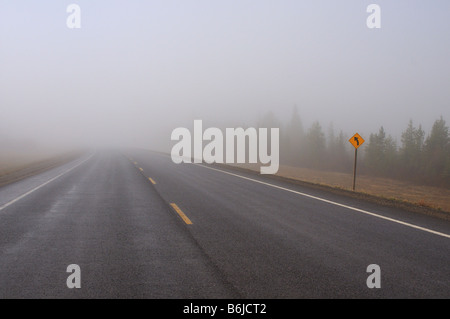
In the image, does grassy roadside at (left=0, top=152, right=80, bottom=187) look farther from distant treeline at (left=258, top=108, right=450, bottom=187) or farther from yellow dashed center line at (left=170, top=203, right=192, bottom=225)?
distant treeline at (left=258, top=108, right=450, bottom=187)

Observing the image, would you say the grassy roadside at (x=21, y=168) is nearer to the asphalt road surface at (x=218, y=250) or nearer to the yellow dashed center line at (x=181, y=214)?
the asphalt road surface at (x=218, y=250)

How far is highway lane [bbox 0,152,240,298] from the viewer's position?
11.6 ft

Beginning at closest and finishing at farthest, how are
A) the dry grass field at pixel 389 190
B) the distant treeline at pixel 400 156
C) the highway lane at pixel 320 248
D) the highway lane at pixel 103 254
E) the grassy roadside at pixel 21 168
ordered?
the highway lane at pixel 103 254 < the highway lane at pixel 320 248 < the dry grass field at pixel 389 190 < the grassy roadside at pixel 21 168 < the distant treeline at pixel 400 156

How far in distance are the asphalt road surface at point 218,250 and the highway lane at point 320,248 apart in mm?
20

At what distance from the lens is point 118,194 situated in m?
10.7

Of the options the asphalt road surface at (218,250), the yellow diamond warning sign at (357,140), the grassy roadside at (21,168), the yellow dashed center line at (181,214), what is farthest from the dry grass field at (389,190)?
the grassy roadside at (21,168)

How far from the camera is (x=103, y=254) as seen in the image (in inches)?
185

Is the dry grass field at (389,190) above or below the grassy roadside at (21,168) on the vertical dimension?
below

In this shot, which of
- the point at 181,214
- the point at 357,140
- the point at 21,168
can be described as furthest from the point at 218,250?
the point at 21,168

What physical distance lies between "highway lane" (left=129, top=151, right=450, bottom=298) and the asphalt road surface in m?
0.02

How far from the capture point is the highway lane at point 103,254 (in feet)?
11.6
